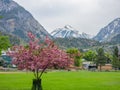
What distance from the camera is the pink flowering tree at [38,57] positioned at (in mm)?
A: 30891

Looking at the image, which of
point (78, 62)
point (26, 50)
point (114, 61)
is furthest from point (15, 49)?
point (78, 62)

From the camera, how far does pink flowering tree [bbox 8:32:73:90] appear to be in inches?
1216

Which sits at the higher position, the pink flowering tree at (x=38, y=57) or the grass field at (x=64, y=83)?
the pink flowering tree at (x=38, y=57)

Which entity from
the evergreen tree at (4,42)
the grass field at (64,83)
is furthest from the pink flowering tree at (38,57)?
the evergreen tree at (4,42)

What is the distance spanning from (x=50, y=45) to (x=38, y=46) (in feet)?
3.72

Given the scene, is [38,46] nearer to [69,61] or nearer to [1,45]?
[69,61]

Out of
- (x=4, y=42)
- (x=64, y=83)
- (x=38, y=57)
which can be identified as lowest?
(x=64, y=83)

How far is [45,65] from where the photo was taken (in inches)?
1221

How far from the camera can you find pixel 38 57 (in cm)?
3120

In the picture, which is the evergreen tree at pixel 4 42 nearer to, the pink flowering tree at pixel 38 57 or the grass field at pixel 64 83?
the grass field at pixel 64 83

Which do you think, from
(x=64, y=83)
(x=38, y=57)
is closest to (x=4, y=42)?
(x=64, y=83)

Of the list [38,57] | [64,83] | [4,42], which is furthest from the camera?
[4,42]

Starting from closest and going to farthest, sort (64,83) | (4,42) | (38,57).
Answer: (38,57)
(64,83)
(4,42)

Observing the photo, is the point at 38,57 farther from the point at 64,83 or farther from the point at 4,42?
the point at 4,42
